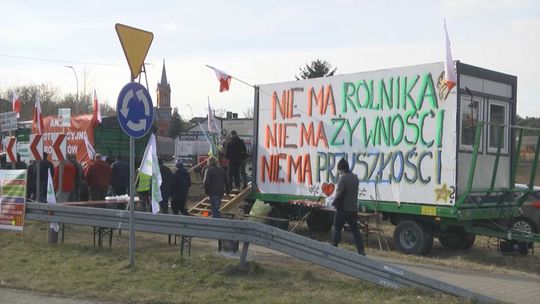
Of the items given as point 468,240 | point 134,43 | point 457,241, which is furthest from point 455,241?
point 134,43

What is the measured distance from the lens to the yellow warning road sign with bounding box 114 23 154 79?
866 centimetres

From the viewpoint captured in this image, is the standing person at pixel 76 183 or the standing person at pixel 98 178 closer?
the standing person at pixel 98 178

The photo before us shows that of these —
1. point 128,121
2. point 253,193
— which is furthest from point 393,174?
point 128,121

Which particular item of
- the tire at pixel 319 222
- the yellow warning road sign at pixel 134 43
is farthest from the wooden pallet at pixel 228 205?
the yellow warning road sign at pixel 134 43

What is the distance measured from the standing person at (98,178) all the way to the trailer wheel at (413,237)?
24.6 feet

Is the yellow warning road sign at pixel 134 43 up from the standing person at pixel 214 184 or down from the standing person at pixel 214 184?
up

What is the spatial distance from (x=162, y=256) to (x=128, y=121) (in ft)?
7.59

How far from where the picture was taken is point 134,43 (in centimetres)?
884

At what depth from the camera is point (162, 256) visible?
9.83 meters

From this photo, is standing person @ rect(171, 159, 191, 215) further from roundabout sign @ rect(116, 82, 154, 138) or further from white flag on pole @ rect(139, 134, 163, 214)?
roundabout sign @ rect(116, 82, 154, 138)

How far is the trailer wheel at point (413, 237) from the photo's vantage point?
12.4 m

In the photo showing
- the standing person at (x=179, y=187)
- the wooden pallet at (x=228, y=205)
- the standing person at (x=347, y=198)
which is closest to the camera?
the standing person at (x=347, y=198)

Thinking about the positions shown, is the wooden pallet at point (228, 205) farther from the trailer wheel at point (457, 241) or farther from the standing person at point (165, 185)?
the trailer wheel at point (457, 241)

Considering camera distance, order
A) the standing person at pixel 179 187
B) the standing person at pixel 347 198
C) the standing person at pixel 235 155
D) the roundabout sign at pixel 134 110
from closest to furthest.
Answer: the roundabout sign at pixel 134 110 < the standing person at pixel 347 198 < the standing person at pixel 179 187 < the standing person at pixel 235 155
